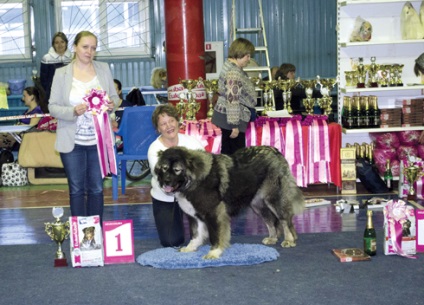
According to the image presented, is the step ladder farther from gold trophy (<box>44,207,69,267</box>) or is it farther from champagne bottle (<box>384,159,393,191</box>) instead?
gold trophy (<box>44,207,69,267</box>)

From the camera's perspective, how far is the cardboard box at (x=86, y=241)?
401cm

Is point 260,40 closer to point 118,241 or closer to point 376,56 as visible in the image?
Result: point 376,56

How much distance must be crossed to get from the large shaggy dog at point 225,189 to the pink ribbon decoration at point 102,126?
20.9 inches

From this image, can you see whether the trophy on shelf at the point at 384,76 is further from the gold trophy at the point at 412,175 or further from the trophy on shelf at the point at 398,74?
the gold trophy at the point at 412,175

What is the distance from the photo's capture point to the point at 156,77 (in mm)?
9023

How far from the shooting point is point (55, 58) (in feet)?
29.0

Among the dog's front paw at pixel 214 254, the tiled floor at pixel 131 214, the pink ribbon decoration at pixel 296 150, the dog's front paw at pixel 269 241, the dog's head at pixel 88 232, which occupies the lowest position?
the tiled floor at pixel 131 214

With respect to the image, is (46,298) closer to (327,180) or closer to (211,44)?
(327,180)

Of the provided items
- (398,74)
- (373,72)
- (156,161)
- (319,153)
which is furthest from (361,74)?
(156,161)

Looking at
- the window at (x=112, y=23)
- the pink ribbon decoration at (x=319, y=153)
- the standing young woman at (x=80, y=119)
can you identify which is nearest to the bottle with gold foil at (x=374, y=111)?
the pink ribbon decoration at (x=319, y=153)

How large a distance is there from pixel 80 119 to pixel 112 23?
7588 mm

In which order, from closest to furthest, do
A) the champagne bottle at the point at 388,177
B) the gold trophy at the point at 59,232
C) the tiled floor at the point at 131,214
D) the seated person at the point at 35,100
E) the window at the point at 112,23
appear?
the gold trophy at the point at 59,232, the tiled floor at the point at 131,214, the champagne bottle at the point at 388,177, the seated person at the point at 35,100, the window at the point at 112,23

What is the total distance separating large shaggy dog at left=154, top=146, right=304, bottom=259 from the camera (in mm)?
3934

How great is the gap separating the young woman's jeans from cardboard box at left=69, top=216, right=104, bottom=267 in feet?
1.23
